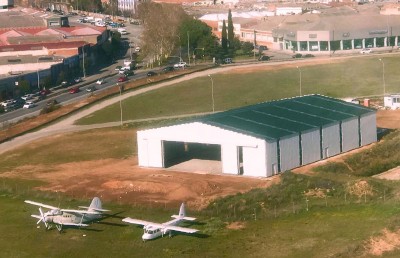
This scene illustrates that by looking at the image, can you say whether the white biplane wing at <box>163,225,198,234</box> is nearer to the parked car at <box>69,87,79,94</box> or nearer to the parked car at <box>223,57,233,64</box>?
the parked car at <box>69,87,79,94</box>

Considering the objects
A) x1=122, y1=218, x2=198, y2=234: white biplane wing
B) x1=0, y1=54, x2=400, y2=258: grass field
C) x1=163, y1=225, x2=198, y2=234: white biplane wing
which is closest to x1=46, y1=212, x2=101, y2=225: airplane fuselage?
x1=0, y1=54, x2=400, y2=258: grass field

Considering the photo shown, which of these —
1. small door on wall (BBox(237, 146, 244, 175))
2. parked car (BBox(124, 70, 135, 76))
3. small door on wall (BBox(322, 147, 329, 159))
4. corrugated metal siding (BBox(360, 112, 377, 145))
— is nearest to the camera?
small door on wall (BBox(237, 146, 244, 175))

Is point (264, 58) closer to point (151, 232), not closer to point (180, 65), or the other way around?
point (180, 65)

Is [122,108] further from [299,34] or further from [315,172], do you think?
[299,34]

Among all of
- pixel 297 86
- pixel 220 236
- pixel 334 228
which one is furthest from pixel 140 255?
pixel 297 86

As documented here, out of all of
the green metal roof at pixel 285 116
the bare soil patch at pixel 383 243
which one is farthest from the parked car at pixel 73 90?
the bare soil patch at pixel 383 243

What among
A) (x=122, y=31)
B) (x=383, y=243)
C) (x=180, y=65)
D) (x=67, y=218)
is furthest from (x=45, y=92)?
(x=383, y=243)
